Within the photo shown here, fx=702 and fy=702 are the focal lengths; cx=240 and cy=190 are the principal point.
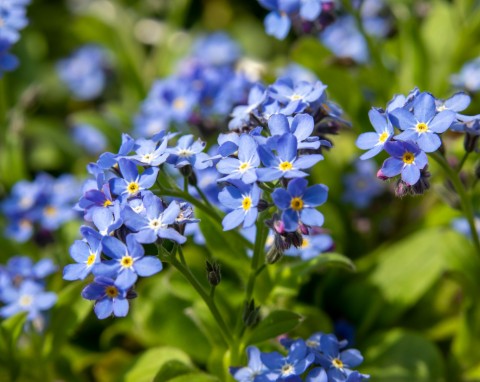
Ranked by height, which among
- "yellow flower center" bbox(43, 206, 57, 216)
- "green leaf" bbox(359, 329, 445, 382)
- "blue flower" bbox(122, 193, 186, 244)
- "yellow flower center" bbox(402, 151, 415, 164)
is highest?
"yellow flower center" bbox(402, 151, 415, 164)

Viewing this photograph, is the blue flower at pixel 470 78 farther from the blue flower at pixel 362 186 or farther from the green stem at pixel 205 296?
the green stem at pixel 205 296

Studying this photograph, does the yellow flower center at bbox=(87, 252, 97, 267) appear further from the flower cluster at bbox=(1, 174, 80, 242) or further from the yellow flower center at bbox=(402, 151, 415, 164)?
the flower cluster at bbox=(1, 174, 80, 242)

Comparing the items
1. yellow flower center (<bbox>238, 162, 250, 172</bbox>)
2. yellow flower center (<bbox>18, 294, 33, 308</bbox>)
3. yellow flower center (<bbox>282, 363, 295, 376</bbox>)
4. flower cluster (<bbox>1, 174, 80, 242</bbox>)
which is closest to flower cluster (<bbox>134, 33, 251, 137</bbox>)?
flower cluster (<bbox>1, 174, 80, 242</bbox>)

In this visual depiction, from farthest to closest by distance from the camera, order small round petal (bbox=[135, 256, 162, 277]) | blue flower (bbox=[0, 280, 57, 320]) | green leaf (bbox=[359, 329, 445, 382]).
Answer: green leaf (bbox=[359, 329, 445, 382]) < blue flower (bbox=[0, 280, 57, 320]) < small round petal (bbox=[135, 256, 162, 277])

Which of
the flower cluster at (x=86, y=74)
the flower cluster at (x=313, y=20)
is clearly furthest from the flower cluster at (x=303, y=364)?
the flower cluster at (x=86, y=74)

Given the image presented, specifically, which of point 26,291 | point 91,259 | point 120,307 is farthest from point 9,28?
point 120,307

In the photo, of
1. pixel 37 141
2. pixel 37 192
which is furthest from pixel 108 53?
pixel 37 192

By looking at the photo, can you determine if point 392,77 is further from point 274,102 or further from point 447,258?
point 274,102

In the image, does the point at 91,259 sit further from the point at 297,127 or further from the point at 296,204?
the point at 297,127
